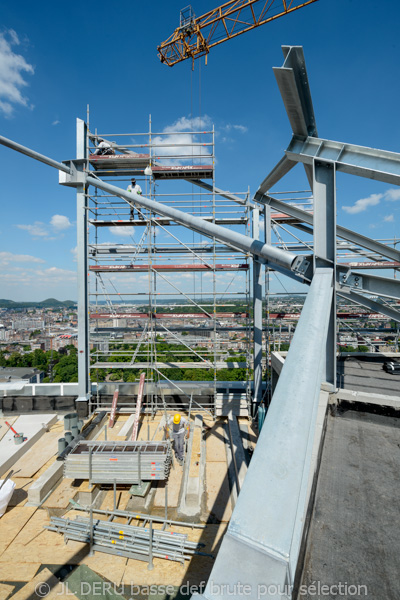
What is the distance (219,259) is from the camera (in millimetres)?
11133

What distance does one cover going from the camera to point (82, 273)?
37.2 ft

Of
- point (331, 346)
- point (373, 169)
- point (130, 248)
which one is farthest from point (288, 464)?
point (130, 248)

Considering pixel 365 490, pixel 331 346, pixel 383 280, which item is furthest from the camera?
pixel 331 346

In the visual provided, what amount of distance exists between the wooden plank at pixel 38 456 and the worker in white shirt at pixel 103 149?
1042 cm

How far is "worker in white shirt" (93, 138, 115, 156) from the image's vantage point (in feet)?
37.3

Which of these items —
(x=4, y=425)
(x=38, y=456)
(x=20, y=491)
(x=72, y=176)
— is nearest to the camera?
(x=20, y=491)

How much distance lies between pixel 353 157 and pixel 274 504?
4676 mm

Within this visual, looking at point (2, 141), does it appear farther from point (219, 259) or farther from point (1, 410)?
point (1, 410)

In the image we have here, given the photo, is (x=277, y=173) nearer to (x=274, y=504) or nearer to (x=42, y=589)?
(x=274, y=504)

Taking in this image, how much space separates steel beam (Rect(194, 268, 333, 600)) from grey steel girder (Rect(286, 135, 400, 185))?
3.59 meters

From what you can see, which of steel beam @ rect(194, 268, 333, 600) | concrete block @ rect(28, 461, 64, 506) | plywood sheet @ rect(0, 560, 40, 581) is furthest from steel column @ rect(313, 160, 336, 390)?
concrete block @ rect(28, 461, 64, 506)

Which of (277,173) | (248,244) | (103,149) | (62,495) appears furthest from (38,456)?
(103,149)

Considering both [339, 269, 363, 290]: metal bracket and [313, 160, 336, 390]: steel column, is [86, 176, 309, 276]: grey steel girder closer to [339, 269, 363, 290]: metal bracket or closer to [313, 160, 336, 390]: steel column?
[313, 160, 336, 390]: steel column

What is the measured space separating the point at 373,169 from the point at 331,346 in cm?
254
